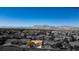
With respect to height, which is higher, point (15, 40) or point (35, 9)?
point (35, 9)

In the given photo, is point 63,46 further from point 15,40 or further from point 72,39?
point 15,40
